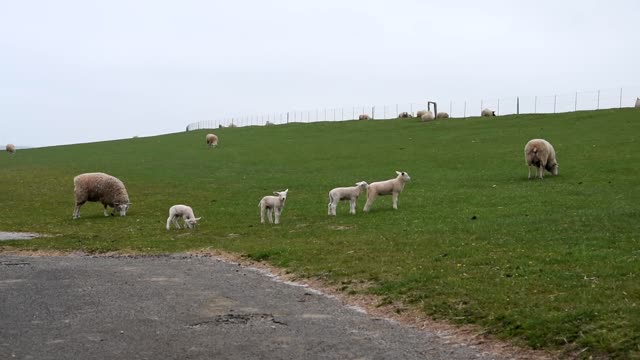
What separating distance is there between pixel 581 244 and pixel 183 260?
9395 millimetres

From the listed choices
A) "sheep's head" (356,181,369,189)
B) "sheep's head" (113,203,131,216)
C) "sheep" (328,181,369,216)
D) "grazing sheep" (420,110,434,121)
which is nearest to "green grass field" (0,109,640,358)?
"sheep's head" (113,203,131,216)

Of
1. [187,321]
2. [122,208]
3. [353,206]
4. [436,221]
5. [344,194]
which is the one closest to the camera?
[187,321]

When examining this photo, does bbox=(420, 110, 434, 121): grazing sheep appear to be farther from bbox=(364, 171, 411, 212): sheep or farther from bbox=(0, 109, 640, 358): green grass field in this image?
bbox=(364, 171, 411, 212): sheep

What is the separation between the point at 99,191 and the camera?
Result: 29.0 metres

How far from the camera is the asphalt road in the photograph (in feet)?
31.2

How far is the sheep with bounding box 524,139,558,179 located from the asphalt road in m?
19.9

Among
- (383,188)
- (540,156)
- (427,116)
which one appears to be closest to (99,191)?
(383,188)

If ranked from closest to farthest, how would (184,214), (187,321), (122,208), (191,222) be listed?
1. (187,321)
2. (191,222)
3. (184,214)
4. (122,208)

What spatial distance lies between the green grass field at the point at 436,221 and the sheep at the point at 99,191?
54cm

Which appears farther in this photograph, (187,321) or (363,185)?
(363,185)

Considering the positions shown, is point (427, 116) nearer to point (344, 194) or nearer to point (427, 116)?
point (427, 116)

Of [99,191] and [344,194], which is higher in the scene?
[344,194]

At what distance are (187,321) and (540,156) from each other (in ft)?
81.1

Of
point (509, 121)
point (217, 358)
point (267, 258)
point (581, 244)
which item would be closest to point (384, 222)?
point (267, 258)
